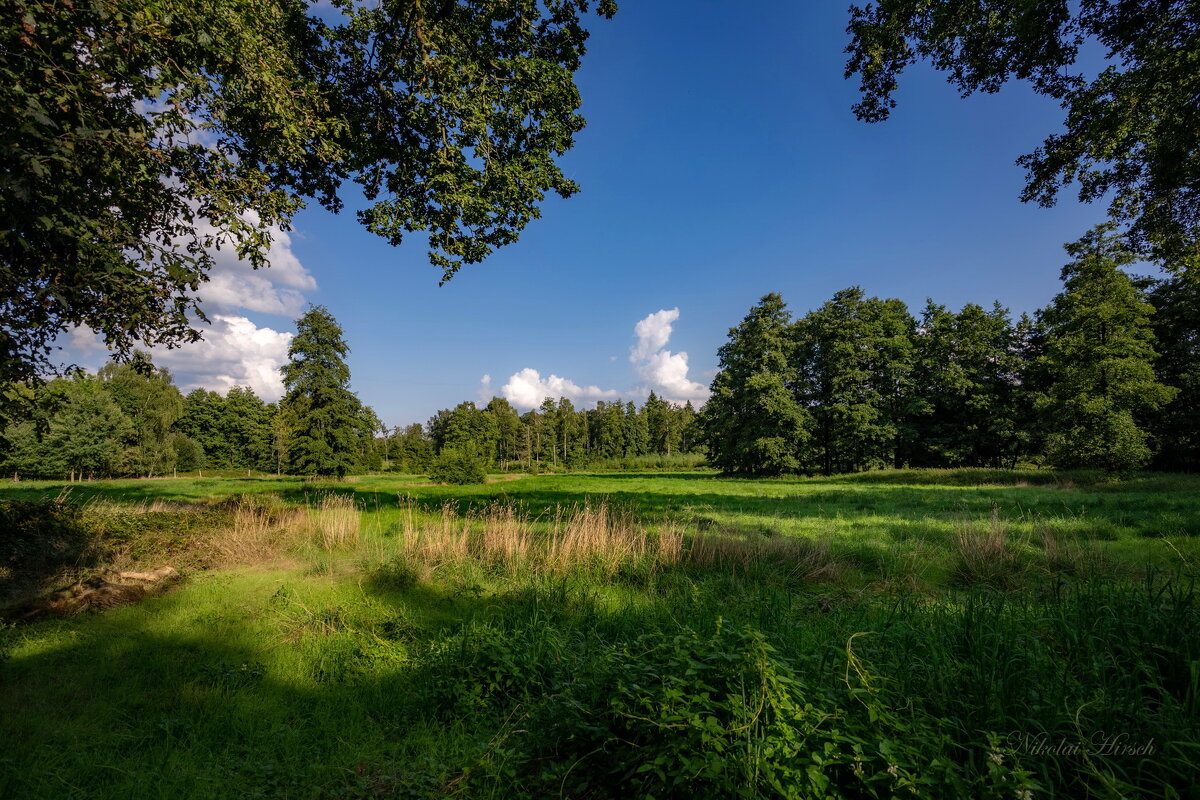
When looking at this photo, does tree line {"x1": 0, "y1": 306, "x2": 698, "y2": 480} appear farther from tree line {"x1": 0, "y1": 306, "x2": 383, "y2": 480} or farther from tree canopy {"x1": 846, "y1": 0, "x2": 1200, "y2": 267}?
tree canopy {"x1": 846, "y1": 0, "x2": 1200, "y2": 267}

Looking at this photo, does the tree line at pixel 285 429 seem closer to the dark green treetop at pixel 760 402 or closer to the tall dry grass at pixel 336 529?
the tall dry grass at pixel 336 529

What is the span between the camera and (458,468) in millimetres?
34000

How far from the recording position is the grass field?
2.16m

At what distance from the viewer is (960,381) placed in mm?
35250

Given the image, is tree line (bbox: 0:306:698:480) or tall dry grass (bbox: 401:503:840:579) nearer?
tall dry grass (bbox: 401:503:840:579)

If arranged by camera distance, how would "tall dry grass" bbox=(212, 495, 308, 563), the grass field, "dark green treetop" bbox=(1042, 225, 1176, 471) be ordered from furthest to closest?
"dark green treetop" bbox=(1042, 225, 1176, 471), "tall dry grass" bbox=(212, 495, 308, 563), the grass field

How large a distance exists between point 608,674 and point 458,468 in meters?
33.1

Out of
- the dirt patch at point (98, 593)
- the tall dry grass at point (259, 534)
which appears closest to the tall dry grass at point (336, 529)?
the tall dry grass at point (259, 534)

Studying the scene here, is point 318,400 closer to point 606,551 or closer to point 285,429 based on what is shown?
point 285,429

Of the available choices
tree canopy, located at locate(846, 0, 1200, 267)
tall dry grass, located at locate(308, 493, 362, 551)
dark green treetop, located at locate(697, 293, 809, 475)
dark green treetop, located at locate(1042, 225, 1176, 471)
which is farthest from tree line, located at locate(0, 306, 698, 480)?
dark green treetop, located at locate(1042, 225, 1176, 471)

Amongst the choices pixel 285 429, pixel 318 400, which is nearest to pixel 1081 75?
pixel 318 400

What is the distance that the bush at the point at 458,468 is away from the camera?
33.9m

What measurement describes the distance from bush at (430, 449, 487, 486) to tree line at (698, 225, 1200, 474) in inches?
867

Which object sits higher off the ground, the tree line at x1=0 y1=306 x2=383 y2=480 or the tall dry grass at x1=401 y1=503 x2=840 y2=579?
the tree line at x1=0 y1=306 x2=383 y2=480
